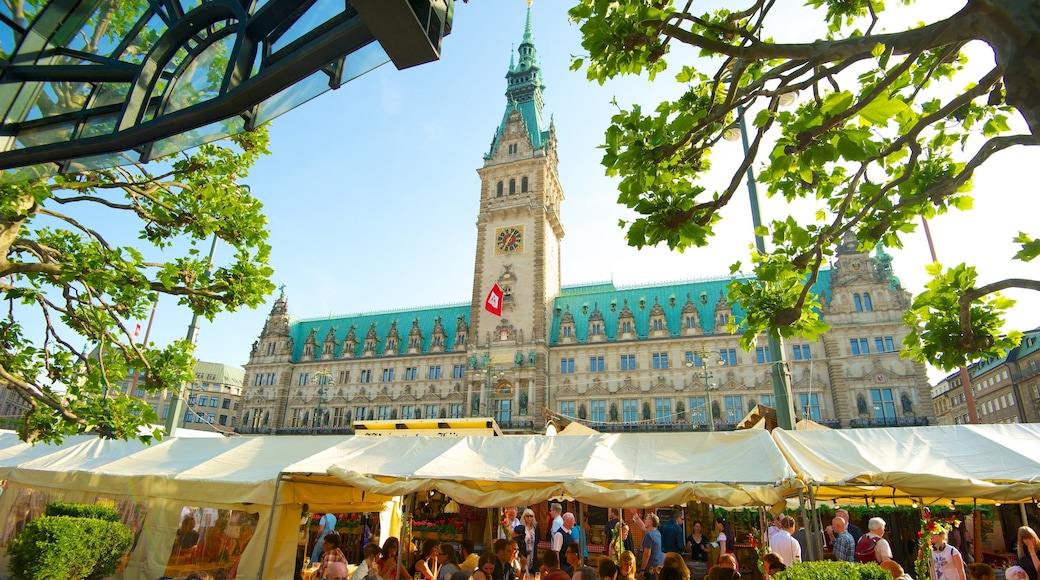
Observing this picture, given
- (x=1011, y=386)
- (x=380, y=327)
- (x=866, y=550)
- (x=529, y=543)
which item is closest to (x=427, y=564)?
(x=529, y=543)

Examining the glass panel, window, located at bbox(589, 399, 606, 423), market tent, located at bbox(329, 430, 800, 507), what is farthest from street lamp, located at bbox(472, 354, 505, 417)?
the glass panel

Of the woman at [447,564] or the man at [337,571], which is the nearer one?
the woman at [447,564]

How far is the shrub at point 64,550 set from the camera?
1030 centimetres

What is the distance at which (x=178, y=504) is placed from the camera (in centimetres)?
1288

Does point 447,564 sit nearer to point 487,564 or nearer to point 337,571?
point 487,564

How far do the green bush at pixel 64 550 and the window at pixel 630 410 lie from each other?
38.3 meters

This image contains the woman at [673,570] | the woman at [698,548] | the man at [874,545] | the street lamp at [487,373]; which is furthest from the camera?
the street lamp at [487,373]

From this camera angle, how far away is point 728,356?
1778 inches

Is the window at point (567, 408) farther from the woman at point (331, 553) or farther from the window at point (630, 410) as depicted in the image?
the woman at point (331, 553)

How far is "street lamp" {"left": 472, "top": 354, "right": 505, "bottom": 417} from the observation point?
47.3 metres

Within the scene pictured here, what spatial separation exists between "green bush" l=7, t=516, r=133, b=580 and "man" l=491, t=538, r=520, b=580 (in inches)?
324

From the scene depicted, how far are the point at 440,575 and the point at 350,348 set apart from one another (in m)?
52.4

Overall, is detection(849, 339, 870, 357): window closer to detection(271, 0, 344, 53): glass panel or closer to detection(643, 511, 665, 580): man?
detection(643, 511, 665, 580): man

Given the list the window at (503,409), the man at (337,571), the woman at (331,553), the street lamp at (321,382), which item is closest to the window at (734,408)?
the window at (503,409)
